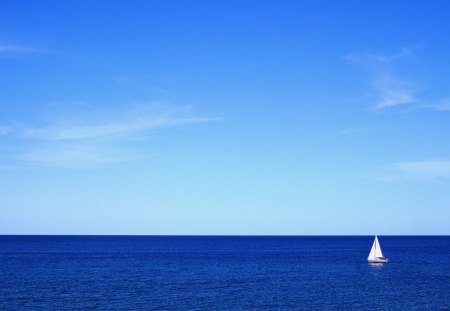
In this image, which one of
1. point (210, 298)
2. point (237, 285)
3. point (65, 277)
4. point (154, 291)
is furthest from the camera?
point (65, 277)

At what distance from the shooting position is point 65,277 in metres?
92.9

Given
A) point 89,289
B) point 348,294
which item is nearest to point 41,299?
point 89,289

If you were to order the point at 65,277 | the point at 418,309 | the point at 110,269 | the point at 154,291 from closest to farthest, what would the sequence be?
the point at 418,309 < the point at 154,291 < the point at 65,277 < the point at 110,269

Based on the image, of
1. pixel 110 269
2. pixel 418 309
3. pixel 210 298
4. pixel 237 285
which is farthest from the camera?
pixel 110 269

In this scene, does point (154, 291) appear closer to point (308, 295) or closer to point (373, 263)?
point (308, 295)

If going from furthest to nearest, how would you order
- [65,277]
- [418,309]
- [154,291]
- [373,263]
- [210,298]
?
[373,263] → [65,277] → [154,291] → [210,298] → [418,309]

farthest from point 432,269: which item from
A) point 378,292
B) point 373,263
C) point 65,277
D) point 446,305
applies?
point 65,277

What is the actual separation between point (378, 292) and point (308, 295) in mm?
11594

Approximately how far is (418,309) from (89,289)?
42824mm

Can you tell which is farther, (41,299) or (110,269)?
(110,269)

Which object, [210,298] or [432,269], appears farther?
[432,269]

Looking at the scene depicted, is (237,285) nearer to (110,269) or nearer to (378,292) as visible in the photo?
(378,292)

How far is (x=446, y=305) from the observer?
219ft

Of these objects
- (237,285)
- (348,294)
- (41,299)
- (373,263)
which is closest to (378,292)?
(348,294)
